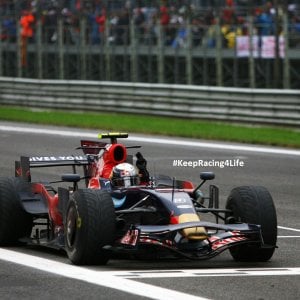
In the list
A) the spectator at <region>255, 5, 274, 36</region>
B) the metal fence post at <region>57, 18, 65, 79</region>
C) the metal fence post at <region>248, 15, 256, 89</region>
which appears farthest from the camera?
the metal fence post at <region>57, 18, 65, 79</region>

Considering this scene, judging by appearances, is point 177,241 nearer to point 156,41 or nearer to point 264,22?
point 264,22

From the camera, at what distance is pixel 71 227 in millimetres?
11594

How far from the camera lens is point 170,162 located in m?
24.5

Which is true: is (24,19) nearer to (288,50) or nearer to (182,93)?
(182,93)

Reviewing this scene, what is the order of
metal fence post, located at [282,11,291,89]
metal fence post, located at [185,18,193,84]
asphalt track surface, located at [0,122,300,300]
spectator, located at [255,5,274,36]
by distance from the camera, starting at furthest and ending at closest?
metal fence post, located at [185,18,193,84]
spectator, located at [255,5,274,36]
metal fence post, located at [282,11,291,89]
asphalt track surface, located at [0,122,300,300]

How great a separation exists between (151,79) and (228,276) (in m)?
27.3

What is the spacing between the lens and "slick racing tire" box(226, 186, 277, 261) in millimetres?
11797

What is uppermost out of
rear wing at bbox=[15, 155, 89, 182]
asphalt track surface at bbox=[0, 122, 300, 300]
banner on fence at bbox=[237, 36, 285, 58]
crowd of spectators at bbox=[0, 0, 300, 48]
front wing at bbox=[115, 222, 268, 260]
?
crowd of spectators at bbox=[0, 0, 300, 48]

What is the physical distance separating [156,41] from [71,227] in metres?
26.4

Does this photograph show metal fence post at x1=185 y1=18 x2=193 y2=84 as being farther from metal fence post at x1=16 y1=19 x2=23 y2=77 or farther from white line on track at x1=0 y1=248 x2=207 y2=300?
white line on track at x1=0 y1=248 x2=207 y2=300

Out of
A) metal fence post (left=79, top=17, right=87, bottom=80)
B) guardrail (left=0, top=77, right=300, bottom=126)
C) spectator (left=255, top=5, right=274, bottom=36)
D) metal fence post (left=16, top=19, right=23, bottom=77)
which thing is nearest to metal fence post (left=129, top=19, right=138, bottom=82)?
guardrail (left=0, top=77, right=300, bottom=126)

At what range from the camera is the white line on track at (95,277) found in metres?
9.81

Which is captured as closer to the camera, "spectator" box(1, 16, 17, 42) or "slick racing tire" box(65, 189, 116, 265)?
"slick racing tire" box(65, 189, 116, 265)

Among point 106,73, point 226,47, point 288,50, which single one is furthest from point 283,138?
point 106,73
